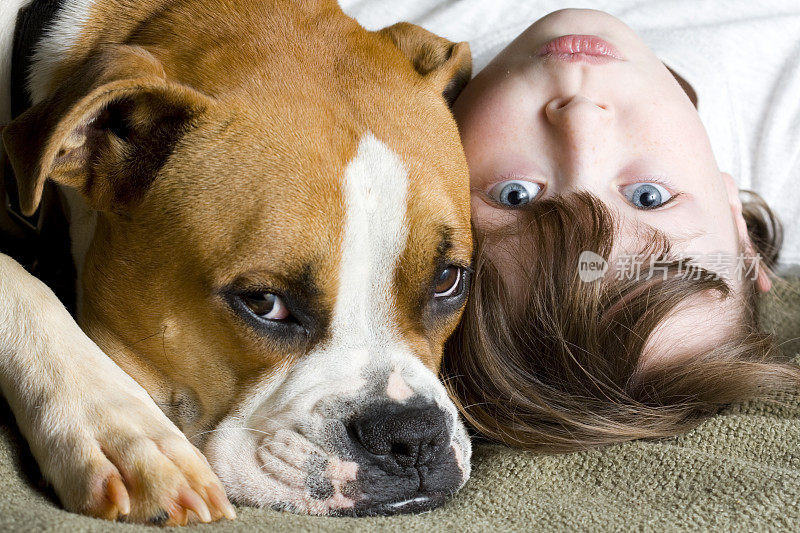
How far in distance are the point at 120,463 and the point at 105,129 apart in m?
0.77

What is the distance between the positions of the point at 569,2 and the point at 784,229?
1445 millimetres

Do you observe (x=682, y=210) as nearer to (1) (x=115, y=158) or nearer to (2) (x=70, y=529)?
(1) (x=115, y=158)

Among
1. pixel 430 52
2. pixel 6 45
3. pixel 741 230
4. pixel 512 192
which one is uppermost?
pixel 6 45

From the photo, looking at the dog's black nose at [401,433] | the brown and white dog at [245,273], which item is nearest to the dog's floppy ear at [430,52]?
the brown and white dog at [245,273]

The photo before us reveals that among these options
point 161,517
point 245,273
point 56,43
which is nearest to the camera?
point 161,517

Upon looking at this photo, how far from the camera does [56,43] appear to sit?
223 centimetres

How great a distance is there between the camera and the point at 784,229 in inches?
155

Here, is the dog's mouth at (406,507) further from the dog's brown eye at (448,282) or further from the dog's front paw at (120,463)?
the dog's brown eye at (448,282)

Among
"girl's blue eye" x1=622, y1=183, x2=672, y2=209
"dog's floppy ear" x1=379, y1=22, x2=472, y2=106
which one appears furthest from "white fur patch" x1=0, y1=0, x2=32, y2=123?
"girl's blue eye" x1=622, y1=183, x2=672, y2=209

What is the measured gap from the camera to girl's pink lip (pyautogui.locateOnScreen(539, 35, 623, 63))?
2807 millimetres

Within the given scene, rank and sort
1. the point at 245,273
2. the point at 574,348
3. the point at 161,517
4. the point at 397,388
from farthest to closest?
1. the point at 574,348
2. the point at 397,388
3. the point at 245,273
4. the point at 161,517

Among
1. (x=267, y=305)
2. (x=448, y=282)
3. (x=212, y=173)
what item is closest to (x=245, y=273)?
(x=267, y=305)

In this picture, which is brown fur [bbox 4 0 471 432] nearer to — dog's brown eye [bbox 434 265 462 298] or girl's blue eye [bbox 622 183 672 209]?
dog's brown eye [bbox 434 265 462 298]

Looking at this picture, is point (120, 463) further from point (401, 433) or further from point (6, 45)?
point (6, 45)
